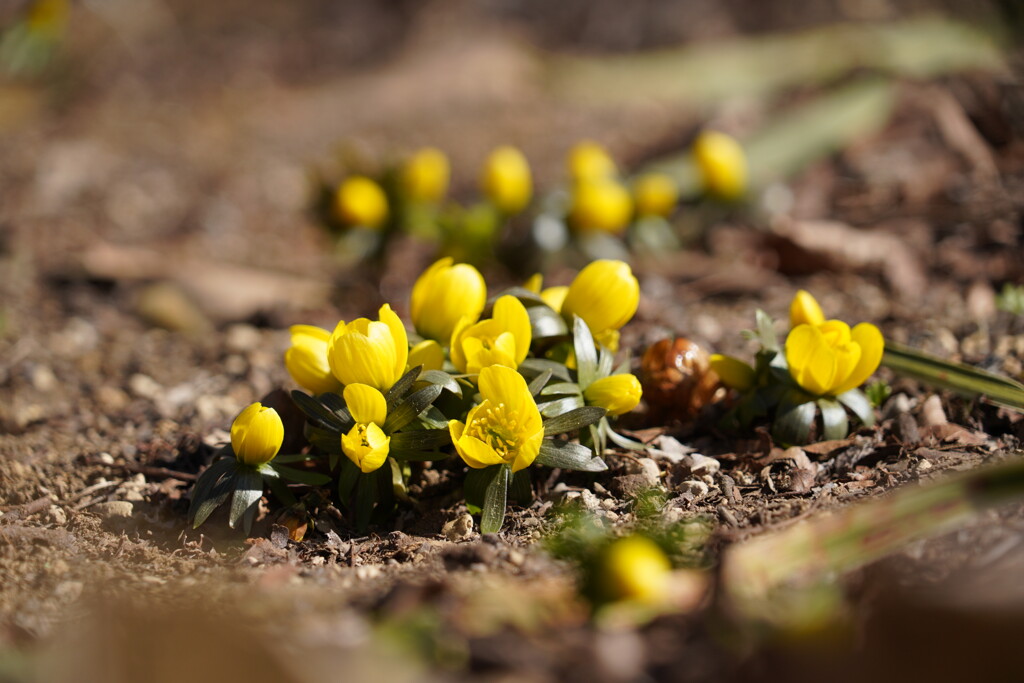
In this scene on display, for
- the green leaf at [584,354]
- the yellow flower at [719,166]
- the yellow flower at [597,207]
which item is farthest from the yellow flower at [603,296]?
the yellow flower at [719,166]

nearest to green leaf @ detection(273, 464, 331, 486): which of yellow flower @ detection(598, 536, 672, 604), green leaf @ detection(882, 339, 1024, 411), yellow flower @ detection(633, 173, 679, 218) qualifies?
yellow flower @ detection(598, 536, 672, 604)

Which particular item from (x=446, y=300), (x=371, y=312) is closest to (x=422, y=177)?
(x=371, y=312)

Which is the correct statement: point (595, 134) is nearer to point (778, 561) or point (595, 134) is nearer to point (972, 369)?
point (972, 369)

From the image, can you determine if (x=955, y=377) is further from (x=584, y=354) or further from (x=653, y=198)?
(x=653, y=198)

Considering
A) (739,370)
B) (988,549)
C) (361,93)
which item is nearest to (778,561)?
(988,549)

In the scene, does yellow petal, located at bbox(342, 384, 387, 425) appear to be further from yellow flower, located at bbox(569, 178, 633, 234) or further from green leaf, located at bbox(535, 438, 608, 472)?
yellow flower, located at bbox(569, 178, 633, 234)

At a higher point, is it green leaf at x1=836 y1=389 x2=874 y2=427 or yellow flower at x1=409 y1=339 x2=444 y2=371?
yellow flower at x1=409 y1=339 x2=444 y2=371

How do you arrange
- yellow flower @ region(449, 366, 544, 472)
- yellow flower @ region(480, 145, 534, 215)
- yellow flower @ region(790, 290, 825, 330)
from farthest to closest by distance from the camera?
yellow flower @ region(480, 145, 534, 215), yellow flower @ region(790, 290, 825, 330), yellow flower @ region(449, 366, 544, 472)
